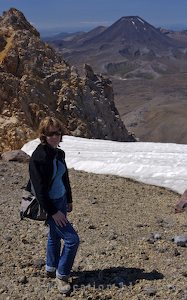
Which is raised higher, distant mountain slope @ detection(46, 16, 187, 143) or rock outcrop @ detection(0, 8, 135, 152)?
rock outcrop @ detection(0, 8, 135, 152)

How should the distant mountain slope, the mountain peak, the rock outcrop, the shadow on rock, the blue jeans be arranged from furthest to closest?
the distant mountain slope
the mountain peak
the rock outcrop
the shadow on rock
the blue jeans

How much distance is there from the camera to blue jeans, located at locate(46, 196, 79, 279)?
441 centimetres

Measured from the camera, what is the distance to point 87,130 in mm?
13047

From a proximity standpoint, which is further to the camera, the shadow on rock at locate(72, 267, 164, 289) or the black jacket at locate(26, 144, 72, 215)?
the shadow on rock at locate(72, 267, 164, 289)

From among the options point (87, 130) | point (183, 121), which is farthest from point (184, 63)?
point (87, 130)

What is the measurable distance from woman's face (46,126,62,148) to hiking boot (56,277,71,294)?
1.28 metres

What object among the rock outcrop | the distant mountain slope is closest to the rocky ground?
the rock outcrop

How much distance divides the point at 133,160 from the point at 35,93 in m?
3.98

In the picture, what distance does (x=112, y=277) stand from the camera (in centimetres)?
480

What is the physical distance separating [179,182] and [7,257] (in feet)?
13.9

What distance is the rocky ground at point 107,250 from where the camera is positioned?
4605 mm

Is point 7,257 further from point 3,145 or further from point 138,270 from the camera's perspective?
point 3,145

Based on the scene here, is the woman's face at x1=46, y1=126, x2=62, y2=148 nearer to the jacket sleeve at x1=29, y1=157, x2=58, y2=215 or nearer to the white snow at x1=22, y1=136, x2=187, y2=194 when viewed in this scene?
the jacket sleeve at x1=29, y1=157, x2=58, y2=215

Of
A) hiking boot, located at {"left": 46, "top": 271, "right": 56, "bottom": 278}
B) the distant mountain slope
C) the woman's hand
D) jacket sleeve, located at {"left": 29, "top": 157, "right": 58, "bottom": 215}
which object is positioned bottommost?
the distant mountain slope
